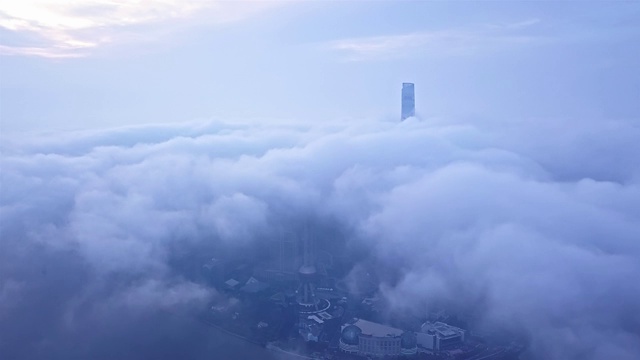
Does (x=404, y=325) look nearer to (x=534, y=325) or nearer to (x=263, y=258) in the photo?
(x=534, y=325)

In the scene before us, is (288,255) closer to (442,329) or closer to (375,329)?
(375,329)

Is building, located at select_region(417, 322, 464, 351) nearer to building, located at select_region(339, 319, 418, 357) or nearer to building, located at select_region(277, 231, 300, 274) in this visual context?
building, located at select_region(339, 319, 418, 357)

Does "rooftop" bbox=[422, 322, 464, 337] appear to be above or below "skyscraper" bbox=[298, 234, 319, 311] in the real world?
below

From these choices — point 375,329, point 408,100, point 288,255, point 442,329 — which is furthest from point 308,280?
point 408,100

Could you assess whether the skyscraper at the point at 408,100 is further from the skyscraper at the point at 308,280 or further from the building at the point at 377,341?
the building at the point at 377,341

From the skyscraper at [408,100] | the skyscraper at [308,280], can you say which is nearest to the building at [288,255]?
the skyscraper at [308,280]

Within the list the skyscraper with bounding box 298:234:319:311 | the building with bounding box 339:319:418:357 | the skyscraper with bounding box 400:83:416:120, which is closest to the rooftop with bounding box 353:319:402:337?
the building with bounding box 339:319:418:357
